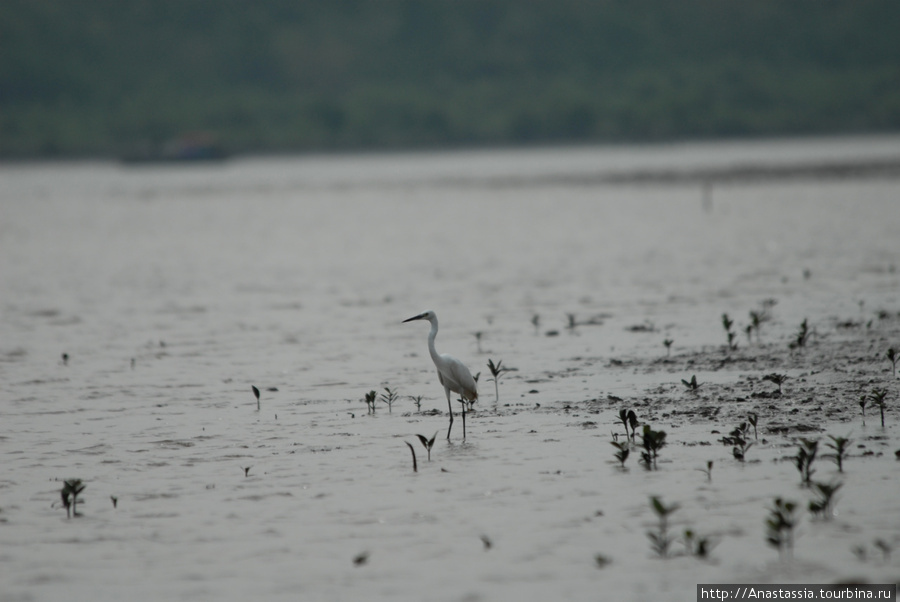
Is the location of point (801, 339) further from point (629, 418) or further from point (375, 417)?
point (375, 417)

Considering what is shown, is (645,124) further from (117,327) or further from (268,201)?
(117,327)

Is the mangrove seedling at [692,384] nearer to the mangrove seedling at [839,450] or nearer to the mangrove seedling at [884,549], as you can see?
the mangrove seedling at [839,450]

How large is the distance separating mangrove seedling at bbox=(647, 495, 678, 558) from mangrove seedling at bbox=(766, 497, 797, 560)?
73cm

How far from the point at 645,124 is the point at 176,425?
6808 inches

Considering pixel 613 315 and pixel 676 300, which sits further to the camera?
pixel 676 300

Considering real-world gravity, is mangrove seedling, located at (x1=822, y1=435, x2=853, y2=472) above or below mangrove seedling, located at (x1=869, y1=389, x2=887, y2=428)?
below

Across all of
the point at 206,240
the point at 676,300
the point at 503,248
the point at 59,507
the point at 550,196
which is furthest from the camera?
Result: the point at 550,196

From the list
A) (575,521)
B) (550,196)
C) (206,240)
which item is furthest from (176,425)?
(550,196)

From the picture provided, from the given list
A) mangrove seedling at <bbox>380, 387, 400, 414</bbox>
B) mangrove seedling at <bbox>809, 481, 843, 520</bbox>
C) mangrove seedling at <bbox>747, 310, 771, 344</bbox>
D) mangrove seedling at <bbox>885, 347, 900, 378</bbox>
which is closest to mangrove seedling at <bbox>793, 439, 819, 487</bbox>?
mangrove seedling at <bbox>809, 481, 843, 520</bbox>

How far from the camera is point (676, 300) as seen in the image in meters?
22.9

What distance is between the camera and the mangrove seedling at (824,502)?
9500 millimetres

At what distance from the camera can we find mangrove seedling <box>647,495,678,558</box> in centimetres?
907

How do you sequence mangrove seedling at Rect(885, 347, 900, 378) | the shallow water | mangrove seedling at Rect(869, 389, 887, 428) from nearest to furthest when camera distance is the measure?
the shallow water, mangrove seedling at Rect(869, 389, 887, 428), mangrove seedling at Rect(885, 347, 900, 378)

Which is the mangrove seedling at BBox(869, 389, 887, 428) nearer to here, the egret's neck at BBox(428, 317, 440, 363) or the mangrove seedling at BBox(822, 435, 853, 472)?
the mangrove seedling at BBox(822, 435, 853, 472)
